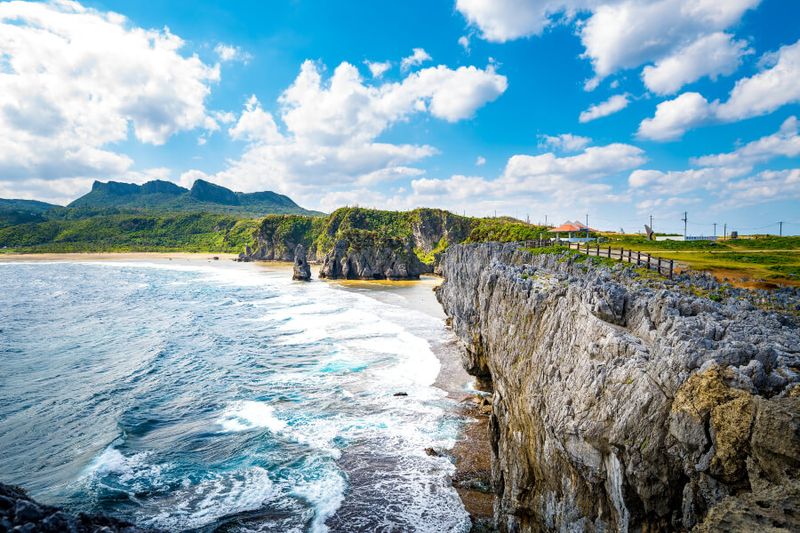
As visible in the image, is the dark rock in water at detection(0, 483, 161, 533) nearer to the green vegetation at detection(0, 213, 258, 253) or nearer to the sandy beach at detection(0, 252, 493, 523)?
the sandy beach at detection(0, 252, 493, 523)

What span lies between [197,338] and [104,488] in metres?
25.2

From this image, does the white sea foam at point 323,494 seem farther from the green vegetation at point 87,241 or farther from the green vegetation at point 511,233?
the green vegetation at point 87,241

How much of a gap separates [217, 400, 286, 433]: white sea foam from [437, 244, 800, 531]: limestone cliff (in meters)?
12.8

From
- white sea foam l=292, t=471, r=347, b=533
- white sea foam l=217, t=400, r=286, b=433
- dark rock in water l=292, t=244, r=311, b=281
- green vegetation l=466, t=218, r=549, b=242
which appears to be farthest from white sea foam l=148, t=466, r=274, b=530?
dark rock in water l=292, t=244, r=311, b=281

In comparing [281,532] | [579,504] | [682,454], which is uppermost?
[682,454]

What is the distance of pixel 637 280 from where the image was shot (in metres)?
17.0

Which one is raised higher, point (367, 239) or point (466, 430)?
point (367, 239)

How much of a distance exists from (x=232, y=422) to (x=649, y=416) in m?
21.4

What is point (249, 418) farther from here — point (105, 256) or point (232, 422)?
point (105, 256)

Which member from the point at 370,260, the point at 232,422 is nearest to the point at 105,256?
the point at 370,260

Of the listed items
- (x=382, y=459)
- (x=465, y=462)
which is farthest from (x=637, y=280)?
(x=382, y=459)

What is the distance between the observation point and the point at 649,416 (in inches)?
327

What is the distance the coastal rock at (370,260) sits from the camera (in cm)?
9762

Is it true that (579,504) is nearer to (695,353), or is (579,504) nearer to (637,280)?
(695,353)
